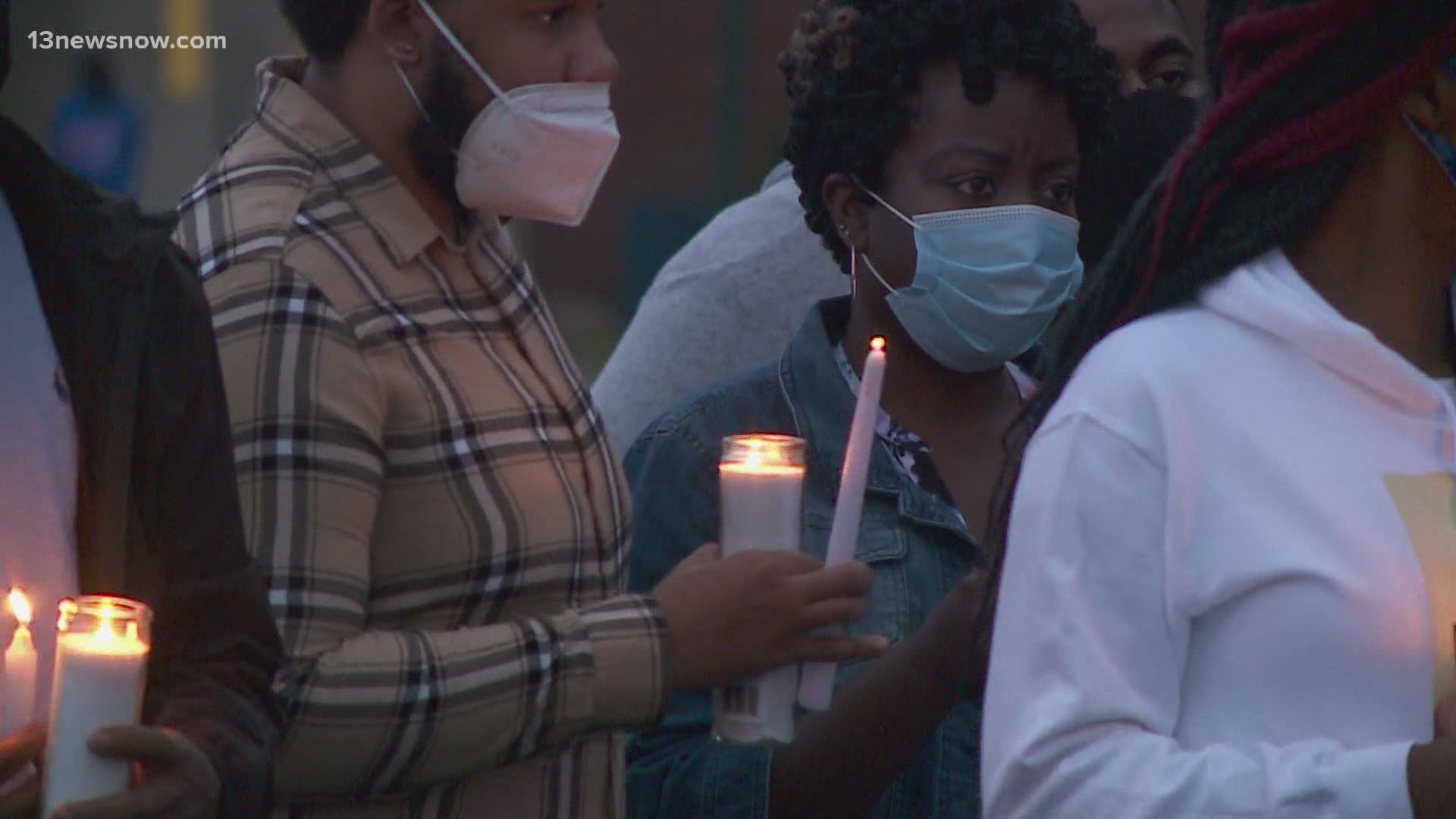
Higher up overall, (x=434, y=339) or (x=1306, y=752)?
(x=434, y=339)

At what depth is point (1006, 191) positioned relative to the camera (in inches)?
139

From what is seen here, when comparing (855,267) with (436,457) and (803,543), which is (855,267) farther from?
(436,457)

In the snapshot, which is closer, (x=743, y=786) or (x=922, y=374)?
(x=743, y=786)

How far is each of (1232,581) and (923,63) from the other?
174cm

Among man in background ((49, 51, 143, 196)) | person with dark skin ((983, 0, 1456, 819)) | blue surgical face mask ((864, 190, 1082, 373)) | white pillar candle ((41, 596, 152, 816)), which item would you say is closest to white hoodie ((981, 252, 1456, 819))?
person with dark skin ((983, 0, 1456, 819))

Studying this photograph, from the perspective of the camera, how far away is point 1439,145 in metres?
2.13

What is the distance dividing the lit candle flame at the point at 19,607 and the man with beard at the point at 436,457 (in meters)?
0.51

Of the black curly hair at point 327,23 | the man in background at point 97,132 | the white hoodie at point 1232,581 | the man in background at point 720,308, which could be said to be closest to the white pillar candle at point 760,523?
the white hoodie at point 1232,581

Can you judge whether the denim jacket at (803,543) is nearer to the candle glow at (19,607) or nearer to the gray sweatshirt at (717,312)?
the gray sweatshirt at (717,312)

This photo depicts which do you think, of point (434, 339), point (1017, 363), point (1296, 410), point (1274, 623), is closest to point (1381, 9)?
point (1296, 410)

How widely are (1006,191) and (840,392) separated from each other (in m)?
0.43

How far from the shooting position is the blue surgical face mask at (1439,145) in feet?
6.97

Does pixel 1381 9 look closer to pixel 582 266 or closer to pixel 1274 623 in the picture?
pixel 1274 623

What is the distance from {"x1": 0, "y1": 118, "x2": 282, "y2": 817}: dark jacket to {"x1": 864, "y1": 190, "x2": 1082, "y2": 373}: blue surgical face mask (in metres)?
1.55
